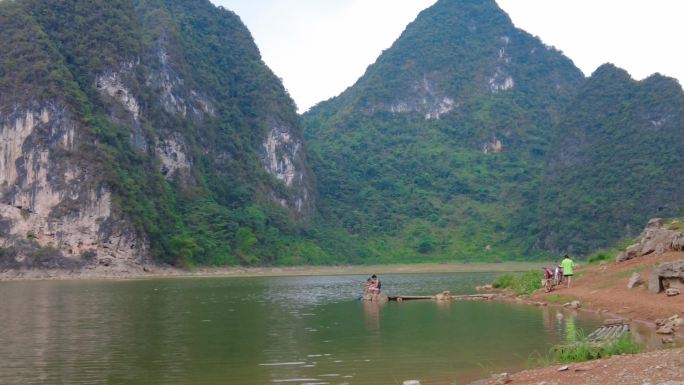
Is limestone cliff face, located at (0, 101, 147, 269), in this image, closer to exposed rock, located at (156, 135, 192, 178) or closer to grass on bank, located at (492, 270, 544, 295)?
exposed rock, located at (156, 135, 192, 178)

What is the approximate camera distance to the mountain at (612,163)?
97625mm

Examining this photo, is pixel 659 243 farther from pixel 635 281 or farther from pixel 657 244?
pixel 635 281

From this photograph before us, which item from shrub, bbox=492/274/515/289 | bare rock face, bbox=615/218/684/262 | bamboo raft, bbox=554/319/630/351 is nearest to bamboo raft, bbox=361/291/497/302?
shrub, bbox=492/274/515/289

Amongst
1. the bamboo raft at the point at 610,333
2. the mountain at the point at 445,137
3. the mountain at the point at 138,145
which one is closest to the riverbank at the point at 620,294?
the bamboo raft at the point at 610,333

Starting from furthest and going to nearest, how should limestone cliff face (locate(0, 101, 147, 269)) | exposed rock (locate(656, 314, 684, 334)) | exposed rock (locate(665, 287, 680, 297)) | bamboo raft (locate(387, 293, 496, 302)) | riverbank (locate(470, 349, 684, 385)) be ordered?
limestone cliff face (locate(0, 101, 147, 269)), bamboo raft (locate(387, 293, 496, 302)), exposed rock (locate(665, 287, 680, 297)), exposed rock (locate(656, 314, 684, 334)), riverbank (locate(470, 349, 684, 385))

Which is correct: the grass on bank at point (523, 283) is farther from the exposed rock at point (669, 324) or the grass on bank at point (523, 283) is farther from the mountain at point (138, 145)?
the mountain at point (138, 145)

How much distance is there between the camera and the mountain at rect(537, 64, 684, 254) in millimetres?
97625

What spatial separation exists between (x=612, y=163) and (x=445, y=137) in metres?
44.7

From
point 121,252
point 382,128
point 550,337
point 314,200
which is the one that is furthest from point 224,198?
point 550,337

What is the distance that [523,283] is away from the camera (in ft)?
109

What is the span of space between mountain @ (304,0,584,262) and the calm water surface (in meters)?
76.3

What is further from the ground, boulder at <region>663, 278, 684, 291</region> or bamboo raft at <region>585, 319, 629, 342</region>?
boulder at <region>663, 278, 684, 291</region>

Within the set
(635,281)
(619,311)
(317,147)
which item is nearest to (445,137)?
(317,147)

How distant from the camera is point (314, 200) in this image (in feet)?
398
